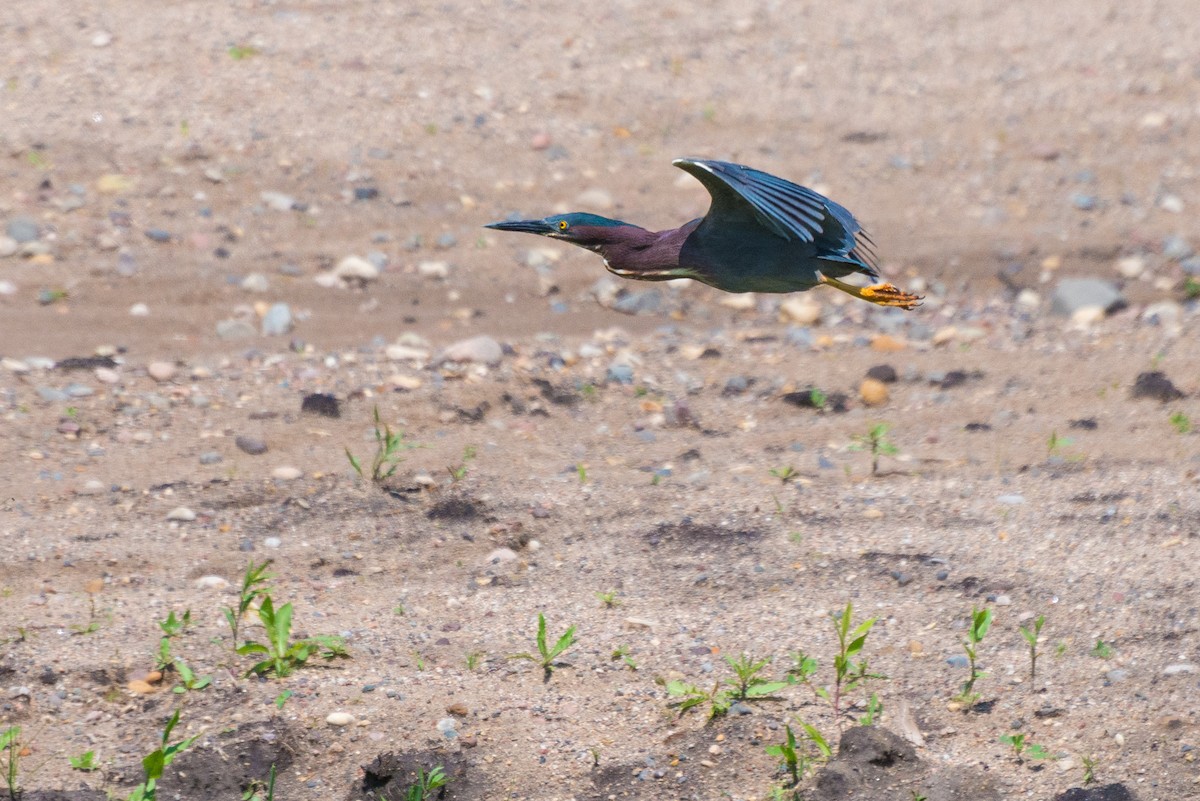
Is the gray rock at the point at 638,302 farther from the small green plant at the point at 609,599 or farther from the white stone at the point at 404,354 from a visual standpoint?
the small green plant at the point at 609,599

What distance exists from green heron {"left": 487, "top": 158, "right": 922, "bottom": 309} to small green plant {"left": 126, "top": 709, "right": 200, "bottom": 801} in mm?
1720

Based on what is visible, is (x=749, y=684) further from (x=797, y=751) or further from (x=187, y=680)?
(x=187, y=680)

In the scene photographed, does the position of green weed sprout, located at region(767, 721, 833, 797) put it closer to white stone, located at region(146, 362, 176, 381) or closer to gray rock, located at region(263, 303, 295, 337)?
white stone, located at region(146, 362, 176, 381)

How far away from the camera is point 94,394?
21.1 ft

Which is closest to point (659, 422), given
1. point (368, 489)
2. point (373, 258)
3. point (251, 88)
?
point (368, 489)

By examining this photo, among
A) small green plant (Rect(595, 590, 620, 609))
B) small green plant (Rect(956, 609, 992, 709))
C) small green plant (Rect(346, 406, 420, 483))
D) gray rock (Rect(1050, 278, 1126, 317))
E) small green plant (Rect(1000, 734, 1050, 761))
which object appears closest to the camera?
small green plant (Rect(1000, 734, 1050, 761))

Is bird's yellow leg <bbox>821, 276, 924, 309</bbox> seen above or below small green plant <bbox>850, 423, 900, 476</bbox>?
above

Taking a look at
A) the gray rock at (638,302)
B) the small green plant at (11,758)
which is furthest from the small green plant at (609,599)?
the gray rock at (638,302)

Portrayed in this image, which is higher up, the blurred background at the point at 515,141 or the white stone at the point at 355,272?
the blurred background at the point at 515,141

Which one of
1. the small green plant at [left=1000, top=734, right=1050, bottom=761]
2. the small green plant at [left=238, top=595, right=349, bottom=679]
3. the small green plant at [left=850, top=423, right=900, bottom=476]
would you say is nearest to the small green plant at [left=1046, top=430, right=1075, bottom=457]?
the small green plant at [left=850, top=423, right=900, bottom=476]

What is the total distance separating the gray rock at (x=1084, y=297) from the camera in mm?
7562

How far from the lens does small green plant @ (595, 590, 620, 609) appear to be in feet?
16.3

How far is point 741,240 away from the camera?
4219 mm

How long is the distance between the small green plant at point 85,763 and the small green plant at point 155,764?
16 centimetres
